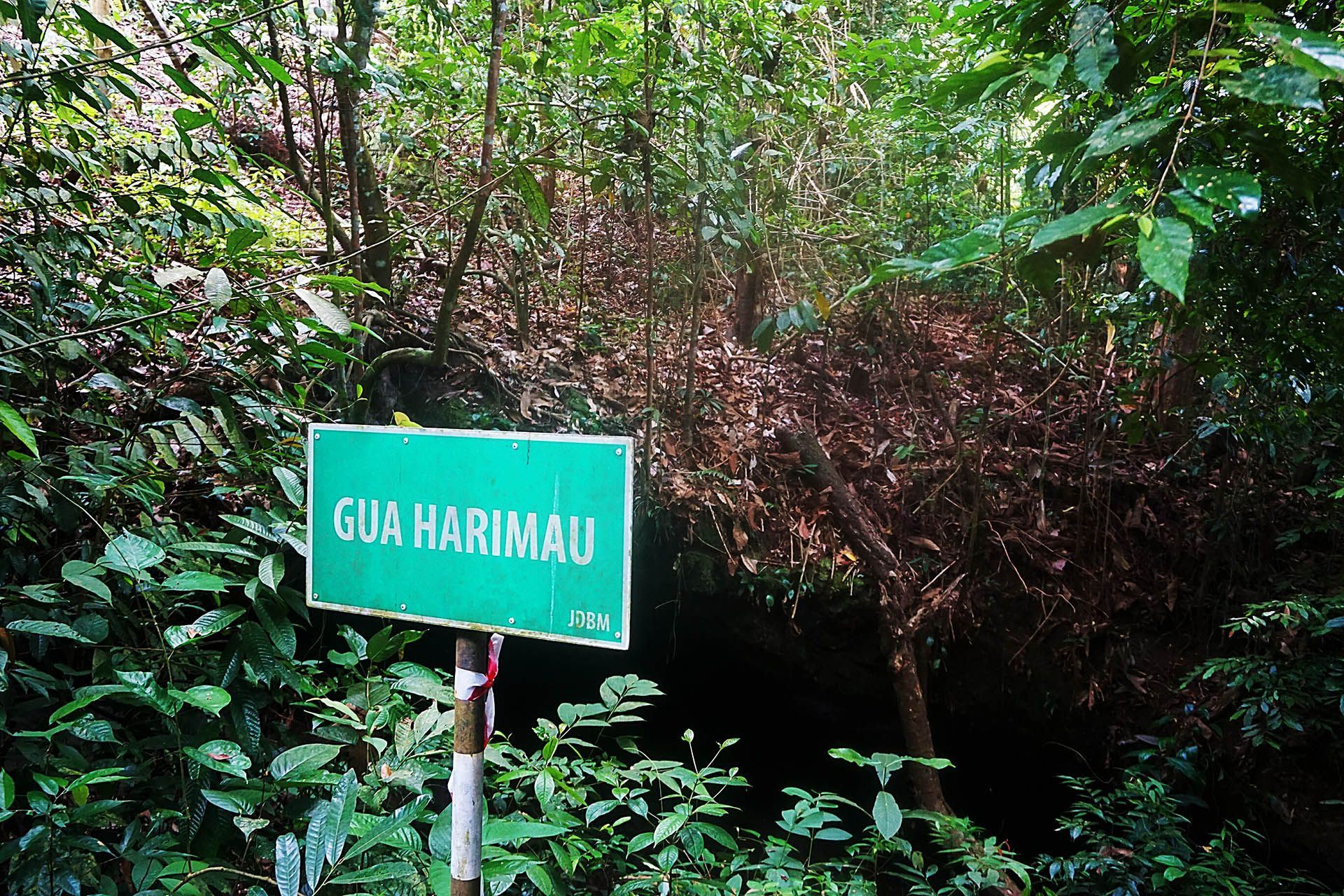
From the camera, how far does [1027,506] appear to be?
4293 mm

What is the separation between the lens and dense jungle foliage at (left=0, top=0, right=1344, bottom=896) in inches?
54.7

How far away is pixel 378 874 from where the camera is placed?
122cm

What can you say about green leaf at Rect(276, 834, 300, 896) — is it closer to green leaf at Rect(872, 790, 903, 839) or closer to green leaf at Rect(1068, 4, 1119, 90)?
green leaf at Rect(872, 790, 903, 839)

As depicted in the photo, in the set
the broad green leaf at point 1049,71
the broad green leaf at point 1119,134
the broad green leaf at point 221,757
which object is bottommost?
the broad green leaf at point 221,757

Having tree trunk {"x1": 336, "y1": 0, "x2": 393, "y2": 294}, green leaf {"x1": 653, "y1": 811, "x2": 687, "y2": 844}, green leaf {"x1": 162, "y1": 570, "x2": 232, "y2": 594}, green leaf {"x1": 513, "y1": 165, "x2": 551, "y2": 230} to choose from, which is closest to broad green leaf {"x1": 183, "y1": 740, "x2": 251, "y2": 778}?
green leaf {"x1": 162, "y1": 570, "x2": 232, "y2": 594}

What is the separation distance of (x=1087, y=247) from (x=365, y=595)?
1.19 m

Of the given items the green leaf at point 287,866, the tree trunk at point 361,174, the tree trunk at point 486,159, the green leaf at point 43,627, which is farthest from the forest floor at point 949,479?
the green leaf at point 287,866

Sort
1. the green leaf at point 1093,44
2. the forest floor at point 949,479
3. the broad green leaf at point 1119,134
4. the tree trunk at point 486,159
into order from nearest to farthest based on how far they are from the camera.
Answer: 1. the broad green leaf at point 1119,134
2. the green leaf at point 1093,44
3. the tree trunk at point 486,159
4. the forest floor at point 949,479

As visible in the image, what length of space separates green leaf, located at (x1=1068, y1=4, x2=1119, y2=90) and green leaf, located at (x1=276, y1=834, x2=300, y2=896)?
62.5 inches

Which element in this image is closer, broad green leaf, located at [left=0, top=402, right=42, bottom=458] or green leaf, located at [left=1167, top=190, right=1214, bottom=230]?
green leaf, located at [left=1167, top=190, right=1214, bottom=230]

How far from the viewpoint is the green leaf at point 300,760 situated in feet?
4.62

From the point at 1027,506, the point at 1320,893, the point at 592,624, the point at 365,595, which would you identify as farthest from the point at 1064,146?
the point at 1027,506

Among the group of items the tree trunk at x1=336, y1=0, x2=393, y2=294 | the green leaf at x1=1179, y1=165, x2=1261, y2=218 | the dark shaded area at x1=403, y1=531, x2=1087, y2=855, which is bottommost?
the dark shaded area at x1=403, y1=531, x2=1087, y2=855

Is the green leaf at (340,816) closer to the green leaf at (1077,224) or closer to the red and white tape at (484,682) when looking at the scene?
the red and white tape at (484,682)
